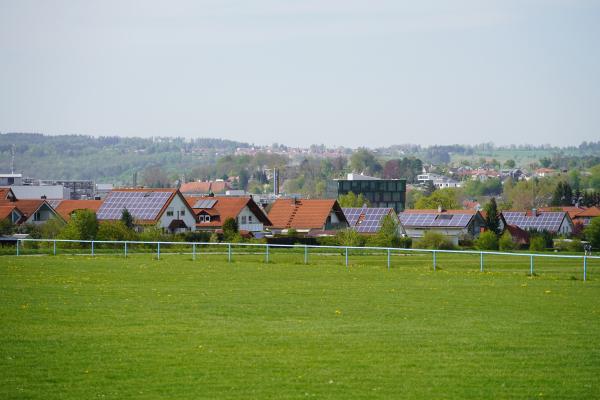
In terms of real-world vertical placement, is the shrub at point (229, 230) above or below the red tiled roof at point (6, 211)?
below

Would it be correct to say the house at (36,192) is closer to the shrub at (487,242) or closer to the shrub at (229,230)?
the shrub at (229,230)

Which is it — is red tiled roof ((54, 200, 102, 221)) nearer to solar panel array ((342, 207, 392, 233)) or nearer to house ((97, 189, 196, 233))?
house ((97, 189, 196, 233))

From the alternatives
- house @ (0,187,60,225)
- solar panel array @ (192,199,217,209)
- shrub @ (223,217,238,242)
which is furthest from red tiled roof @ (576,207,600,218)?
house @ (0,187,60,225)

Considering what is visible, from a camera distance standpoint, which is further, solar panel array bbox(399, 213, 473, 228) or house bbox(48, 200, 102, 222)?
solar panel array bbox(399, 213, 473, 228)

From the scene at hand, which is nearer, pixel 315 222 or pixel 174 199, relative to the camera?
pixel 174 199

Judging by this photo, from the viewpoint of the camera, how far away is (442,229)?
106562mm

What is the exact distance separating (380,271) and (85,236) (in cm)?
2589

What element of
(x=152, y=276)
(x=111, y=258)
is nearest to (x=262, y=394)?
(x=152, y=276)

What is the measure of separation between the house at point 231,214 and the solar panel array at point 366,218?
9.92m

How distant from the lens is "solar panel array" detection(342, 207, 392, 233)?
99000mm

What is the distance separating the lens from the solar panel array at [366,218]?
99.0 m

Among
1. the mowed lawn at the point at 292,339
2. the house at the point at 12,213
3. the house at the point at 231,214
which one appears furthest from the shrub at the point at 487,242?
the mowed lawn at the point at 292,339

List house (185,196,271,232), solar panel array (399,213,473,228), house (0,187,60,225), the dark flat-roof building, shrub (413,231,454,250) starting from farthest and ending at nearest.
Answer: the dark flat-roof building → solar panel array (399,213,473,228) → house (185,196,271,232) → house (0,187,60,225) → shrub (413,231,454,250)

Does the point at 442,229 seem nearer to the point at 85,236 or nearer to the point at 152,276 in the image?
the point at 85,236
